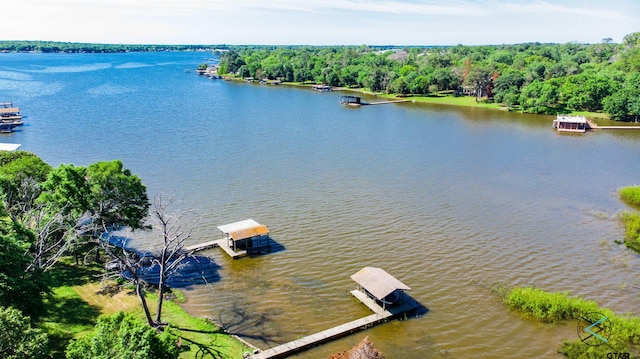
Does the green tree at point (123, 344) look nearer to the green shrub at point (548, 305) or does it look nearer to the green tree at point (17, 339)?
the green tree at point (17, 339)

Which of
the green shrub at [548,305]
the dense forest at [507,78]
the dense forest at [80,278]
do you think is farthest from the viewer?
the dense forest at [507,78]

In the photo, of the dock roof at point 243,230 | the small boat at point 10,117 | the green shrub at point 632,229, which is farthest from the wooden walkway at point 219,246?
the small boat at point 10,117

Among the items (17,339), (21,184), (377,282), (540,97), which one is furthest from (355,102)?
(17,339)

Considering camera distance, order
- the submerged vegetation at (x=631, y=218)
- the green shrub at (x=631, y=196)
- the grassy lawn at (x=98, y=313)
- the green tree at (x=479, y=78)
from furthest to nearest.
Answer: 1. the green tree at (x=479, y=78)
2. the green shrub at (x=631, y=196)
3. the submerged vegetation at (x=631, y=218)
4. the grassy lawn at (x=98, y=313)

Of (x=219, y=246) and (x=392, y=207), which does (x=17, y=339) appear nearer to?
(x=219, y=246)

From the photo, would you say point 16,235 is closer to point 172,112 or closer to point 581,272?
point 581,272

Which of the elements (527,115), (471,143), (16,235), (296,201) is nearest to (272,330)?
(16,235)

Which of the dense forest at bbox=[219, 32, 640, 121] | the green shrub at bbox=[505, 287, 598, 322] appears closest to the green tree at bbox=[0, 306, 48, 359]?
the green shrub at bbox=[505, 287, 598, 322]
